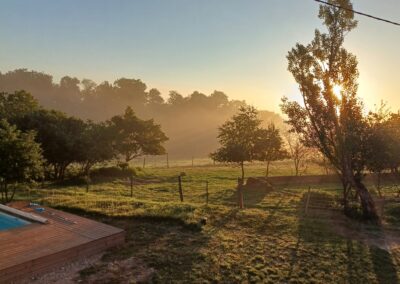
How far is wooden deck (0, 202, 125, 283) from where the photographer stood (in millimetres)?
7953

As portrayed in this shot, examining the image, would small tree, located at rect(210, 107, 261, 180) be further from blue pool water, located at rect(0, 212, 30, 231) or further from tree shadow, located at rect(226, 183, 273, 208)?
blue pool water, located at rect(0, 212, 30, 231)

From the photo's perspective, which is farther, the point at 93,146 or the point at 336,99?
the point at 93,146

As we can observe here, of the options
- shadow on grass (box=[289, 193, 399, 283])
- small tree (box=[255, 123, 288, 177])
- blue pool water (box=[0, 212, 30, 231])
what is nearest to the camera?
shadow on grass (box=[289, 193, 399, 283])

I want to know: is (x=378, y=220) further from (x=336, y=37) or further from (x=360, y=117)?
(x=336, y=37)

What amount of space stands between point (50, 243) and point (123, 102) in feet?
448

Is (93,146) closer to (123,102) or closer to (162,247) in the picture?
(162,247)

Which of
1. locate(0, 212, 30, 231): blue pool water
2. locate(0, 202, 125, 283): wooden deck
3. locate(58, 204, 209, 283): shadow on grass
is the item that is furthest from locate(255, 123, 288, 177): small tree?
locate(0, 212, 30, 231): blue pool water

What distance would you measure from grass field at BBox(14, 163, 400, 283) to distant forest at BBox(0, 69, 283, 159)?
358ft

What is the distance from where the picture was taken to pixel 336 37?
17.1m

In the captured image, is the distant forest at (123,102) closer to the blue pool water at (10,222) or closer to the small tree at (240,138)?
the small tree at (240,138)

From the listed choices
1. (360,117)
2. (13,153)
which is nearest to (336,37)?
(360,117)

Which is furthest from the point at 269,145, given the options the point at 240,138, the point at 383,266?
the point at 383,266

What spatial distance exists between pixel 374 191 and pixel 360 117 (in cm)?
1131

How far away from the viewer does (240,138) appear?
95.7ft
